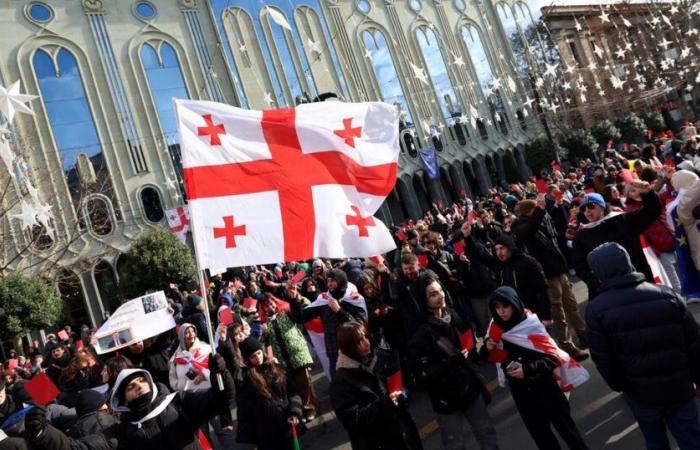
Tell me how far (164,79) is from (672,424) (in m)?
25.7

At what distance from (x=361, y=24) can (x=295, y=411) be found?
101ft

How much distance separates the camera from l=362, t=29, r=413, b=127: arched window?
30641mm

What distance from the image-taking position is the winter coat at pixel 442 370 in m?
3.60

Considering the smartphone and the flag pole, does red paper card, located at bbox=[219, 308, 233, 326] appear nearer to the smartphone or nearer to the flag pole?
the flag pole

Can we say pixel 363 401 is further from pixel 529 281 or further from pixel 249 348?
pixel 529 281

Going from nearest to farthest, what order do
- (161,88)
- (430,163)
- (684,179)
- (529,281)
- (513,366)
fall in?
(513,366) → (684,179) → (529,281) → (161,88) → (430,163)

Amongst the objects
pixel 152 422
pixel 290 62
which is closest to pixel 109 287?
pixel 290 62

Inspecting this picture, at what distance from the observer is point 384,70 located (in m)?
31.0

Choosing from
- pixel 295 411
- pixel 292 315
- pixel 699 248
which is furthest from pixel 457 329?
pixel 292 315

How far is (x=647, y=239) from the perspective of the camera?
5953 millimetres

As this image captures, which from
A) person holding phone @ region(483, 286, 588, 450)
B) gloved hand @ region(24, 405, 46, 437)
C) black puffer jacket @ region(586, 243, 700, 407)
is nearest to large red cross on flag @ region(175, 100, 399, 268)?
person holding phone @ region(483, 286, 588, 450)

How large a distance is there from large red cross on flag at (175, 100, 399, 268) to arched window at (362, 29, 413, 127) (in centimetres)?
2685

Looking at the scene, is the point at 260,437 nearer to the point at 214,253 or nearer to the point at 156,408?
the point at 156,408

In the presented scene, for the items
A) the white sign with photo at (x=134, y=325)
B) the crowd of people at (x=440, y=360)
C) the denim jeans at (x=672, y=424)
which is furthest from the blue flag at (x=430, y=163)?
the denim jeans at (x=672, y=424)
